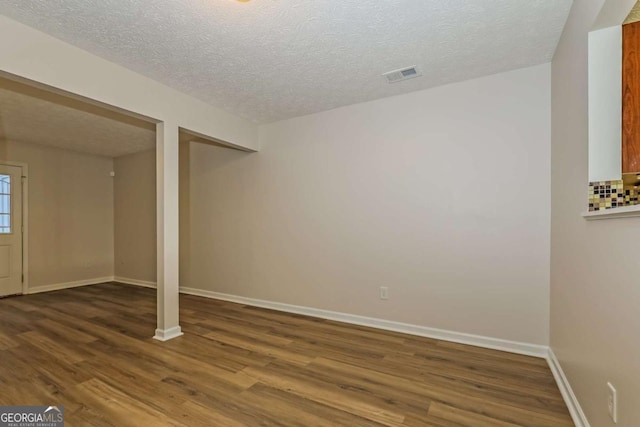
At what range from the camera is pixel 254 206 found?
13.6ft

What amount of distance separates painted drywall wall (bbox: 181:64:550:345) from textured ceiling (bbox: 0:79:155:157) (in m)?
1.61

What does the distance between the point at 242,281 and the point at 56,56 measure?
3106mm

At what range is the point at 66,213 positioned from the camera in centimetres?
539

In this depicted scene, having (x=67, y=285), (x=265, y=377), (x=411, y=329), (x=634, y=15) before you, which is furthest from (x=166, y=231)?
(x=67, y=285)

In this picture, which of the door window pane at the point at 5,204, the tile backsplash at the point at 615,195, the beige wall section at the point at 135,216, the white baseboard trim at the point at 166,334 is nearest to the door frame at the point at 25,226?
the door window pane at the point at 5,204

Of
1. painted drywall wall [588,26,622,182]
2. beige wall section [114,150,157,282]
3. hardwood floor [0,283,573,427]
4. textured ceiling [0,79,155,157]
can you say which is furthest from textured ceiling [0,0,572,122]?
beige wall section [114,150,157,282]

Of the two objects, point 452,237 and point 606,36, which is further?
point 452,237

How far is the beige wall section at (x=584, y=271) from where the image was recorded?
116 cm

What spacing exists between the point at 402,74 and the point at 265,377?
281cm

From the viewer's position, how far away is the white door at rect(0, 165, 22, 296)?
4.66 metres

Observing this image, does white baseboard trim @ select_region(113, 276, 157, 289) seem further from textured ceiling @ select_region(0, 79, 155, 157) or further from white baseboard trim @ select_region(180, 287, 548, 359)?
textured ceiling @ select_region(0, 79, 155, 157)

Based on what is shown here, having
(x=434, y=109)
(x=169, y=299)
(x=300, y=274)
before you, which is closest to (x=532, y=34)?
(x=434, y=109)

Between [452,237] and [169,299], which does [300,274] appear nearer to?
[169,299]

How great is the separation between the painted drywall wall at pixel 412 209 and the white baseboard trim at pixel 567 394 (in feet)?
0.92
